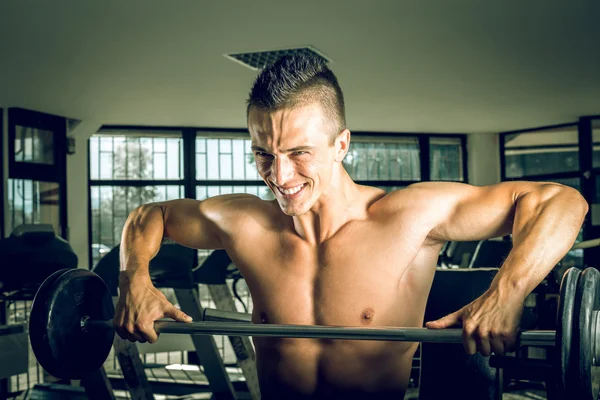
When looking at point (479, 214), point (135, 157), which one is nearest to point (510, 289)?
point (479, 214)

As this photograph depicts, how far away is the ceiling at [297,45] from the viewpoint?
3.75 metres

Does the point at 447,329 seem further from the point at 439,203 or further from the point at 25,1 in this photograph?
the point at 25,1

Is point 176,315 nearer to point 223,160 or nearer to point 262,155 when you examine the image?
point 262,155

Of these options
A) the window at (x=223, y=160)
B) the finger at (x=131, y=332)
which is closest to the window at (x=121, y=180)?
the window at (x=223, y=160)

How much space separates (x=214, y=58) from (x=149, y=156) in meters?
3.04

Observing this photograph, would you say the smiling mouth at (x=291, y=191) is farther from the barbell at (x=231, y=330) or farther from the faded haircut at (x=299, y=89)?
the barbell at (x=231, y=330)

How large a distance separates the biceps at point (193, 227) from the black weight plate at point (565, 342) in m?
1.05

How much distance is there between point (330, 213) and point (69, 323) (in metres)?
0.80

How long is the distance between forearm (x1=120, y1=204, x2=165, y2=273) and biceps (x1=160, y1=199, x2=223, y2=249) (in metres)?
0.03

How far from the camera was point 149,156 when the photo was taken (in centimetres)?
754

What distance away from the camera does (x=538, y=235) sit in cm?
152

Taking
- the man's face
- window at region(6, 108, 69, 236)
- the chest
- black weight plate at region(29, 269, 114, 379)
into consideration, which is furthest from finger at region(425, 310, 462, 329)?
window at region(6, 108, 69, 236)

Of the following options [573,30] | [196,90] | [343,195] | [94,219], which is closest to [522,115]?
[573,30]

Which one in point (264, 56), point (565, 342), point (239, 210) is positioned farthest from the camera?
point (264, 56)
